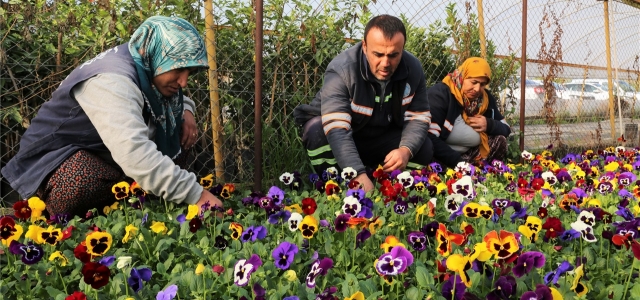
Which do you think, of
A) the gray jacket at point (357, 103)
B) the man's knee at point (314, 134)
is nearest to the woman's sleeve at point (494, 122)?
the gray jacket at point (357, 103)

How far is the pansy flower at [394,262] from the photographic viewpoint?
157 centimetres

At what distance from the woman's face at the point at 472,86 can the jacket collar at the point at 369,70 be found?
3.42 ft

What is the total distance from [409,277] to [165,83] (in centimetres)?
127

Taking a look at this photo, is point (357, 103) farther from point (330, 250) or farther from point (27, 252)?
point (27, 252)

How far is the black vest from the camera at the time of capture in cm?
244

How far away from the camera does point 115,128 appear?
7.11ft

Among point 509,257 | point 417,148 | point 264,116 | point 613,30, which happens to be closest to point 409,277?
point 509,257

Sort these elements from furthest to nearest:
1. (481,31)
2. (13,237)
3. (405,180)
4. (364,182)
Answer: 1. (481,31)
2. (364,182)
3. (405,180)
4. (13,237)

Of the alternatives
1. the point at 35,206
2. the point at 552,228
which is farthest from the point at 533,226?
the point at 35,206

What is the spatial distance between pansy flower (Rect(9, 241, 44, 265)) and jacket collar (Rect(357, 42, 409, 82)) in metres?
2.07

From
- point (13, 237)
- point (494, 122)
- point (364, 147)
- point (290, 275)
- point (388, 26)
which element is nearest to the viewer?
point (290, 275)

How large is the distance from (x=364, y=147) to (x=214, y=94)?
98 cm

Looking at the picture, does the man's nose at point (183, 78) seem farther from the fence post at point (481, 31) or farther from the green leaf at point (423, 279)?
the fence post at point (481, 31)

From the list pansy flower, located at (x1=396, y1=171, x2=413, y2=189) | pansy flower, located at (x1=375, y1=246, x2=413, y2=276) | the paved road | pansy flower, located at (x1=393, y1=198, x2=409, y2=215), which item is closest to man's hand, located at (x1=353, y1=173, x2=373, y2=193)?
pansy flower, located at (x1=396, y1=171, x2=413, y2=189)
